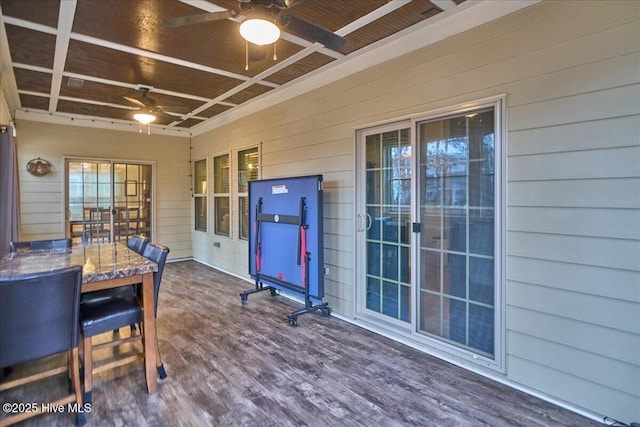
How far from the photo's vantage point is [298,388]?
8.15 ft

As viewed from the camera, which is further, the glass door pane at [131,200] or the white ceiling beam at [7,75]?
the glass door pane at [131,200]

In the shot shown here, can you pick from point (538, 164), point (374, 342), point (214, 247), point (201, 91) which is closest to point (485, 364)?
point (374, 342)

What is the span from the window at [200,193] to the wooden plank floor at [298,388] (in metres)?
3.81

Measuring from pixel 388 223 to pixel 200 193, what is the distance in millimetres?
5147

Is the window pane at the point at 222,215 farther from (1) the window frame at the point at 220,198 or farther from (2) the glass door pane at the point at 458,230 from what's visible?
(2) the glass door pane at the point at 458,230

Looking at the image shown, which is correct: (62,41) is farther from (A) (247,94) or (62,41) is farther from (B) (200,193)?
(B) (200,193)

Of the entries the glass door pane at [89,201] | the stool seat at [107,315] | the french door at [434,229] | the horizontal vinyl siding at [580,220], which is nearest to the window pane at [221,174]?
the glass door pane at [89,201]

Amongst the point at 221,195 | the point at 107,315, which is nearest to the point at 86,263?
the point at 107,315

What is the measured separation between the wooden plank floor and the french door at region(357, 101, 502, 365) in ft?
1.11

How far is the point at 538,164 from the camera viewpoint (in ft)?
7.63

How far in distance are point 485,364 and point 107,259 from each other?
3123 millimetres

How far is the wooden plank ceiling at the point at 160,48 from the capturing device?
105 inches

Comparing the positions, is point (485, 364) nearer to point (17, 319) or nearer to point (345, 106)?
point (345, 106)

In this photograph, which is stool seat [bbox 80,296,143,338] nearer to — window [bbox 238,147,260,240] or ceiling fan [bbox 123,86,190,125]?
ceiling fan [bbox 123,86,190,125]
